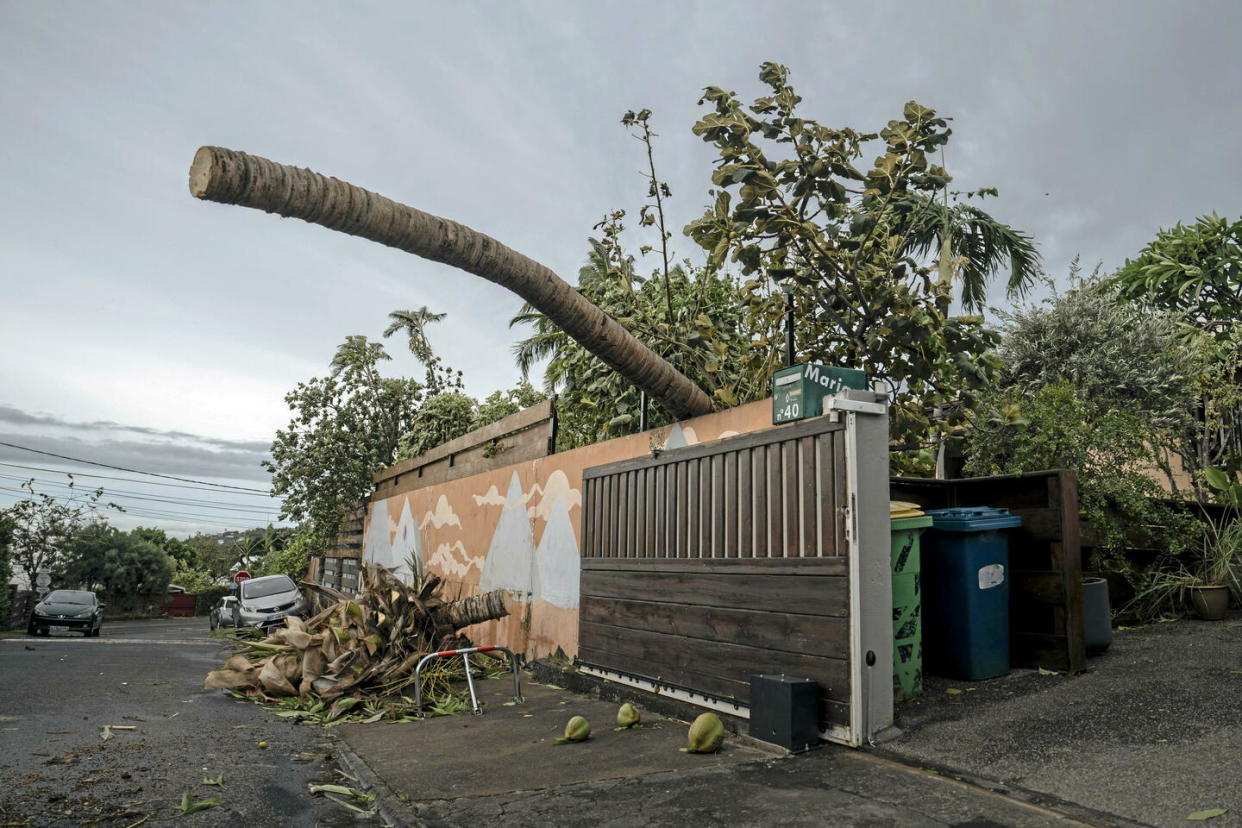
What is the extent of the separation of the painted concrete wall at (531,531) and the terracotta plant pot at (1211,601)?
14.9 ft

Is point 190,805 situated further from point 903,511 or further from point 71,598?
point 71,598

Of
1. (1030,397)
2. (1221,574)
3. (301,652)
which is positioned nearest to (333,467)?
(301,652)

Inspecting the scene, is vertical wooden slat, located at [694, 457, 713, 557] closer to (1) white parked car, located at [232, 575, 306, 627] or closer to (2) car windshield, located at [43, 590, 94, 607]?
A: (1) white parked car, located at [232, 575, 306, 627]

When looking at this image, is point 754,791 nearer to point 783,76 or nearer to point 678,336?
point 783,76

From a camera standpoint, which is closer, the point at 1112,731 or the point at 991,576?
the point at 1112,731

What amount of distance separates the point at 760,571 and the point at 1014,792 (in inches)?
71.7

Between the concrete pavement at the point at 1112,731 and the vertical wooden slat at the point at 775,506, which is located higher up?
the vertical wooden slat at the point at 775,506

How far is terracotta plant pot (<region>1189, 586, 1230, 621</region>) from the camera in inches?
266

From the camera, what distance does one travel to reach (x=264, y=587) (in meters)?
16.0

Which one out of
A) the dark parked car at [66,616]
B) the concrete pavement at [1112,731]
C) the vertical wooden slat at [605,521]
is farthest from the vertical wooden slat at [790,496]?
the dark parked car at [66,616]

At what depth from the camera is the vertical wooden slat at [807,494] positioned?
14.5ft

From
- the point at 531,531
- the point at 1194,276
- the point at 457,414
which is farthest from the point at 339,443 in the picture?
the point at 1194,276

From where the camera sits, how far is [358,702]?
658cm

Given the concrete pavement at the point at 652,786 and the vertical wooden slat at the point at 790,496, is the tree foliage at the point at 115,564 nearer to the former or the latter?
the concrete pavement at the point at 652,786
